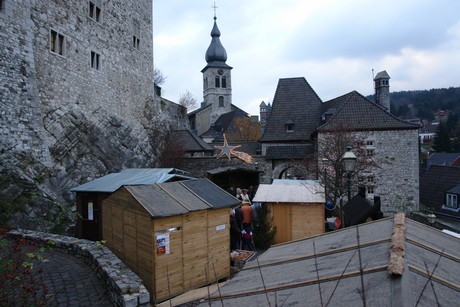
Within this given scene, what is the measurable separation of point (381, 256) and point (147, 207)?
5395mm

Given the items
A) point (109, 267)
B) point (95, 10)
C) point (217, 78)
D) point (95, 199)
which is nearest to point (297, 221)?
point (109, 267)

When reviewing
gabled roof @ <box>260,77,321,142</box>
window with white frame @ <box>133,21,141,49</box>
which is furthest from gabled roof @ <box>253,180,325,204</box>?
window with white frame @ <box>133,21,141,49</box>

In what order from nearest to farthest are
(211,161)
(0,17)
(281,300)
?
(281,300), (0,17), (211,161)

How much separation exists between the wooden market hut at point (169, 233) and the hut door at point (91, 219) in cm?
216

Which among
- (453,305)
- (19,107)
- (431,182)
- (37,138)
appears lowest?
(431,182)

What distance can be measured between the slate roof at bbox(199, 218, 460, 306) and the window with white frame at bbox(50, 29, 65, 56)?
46.7ft

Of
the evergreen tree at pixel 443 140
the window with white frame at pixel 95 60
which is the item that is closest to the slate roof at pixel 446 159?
the evergreen tree at pixel 443 140

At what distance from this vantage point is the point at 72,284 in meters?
6.45

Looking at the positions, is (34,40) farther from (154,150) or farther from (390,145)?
(390,145)

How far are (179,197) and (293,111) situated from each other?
68.1 ft

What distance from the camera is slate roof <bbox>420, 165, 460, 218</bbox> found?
26344mm

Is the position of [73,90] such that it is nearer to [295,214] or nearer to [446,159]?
[295,214]

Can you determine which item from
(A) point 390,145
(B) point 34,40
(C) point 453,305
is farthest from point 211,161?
(C) point 453,305

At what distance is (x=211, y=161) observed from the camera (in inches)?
939
